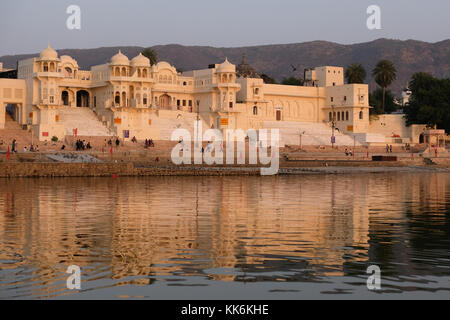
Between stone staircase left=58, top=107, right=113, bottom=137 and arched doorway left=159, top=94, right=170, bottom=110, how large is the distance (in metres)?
11.1

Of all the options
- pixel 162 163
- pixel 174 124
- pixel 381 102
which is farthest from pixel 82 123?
pixel 381 102

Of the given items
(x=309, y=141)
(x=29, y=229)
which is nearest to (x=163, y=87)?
(x=309, y=141)

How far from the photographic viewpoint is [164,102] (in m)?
93.8

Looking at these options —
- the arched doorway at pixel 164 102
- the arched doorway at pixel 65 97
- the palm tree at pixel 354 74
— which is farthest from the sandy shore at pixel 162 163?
the palm tree at pixel 354 74

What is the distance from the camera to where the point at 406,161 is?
3014 inches

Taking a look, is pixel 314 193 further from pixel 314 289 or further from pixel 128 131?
pixel 128 131

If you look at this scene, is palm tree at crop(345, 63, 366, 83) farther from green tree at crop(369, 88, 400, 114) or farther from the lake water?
the lake water

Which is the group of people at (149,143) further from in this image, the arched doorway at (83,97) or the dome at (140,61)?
the arched doorway at (83,97)

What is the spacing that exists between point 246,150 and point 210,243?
183ft

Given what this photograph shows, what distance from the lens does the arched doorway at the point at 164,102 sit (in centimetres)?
9338

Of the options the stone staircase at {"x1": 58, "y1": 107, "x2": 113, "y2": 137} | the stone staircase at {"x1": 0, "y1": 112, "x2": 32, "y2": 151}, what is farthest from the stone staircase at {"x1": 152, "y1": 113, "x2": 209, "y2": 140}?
the stone staircase at {"x1": 0, "y1": 112, "x2": 32, "y2": 151}

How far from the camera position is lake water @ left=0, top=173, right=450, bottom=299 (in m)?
13.6

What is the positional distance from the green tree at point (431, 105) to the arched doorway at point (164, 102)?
33279 mm
